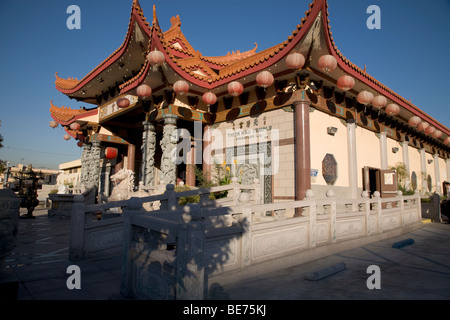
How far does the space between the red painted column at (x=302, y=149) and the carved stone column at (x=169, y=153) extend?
14.0 feet

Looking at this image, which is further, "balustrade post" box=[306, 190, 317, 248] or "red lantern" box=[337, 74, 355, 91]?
"red lantern" box=[337, 74, 355, 91]

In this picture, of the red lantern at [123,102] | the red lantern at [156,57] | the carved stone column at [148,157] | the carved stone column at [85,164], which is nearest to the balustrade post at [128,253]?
the red lantern at [156,57]

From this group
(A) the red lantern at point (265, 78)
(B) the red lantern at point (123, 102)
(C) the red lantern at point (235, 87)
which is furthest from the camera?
(B) the red lantern at point (123, 102)

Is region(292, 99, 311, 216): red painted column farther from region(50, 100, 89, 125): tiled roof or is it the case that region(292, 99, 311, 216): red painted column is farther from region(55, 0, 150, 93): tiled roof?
region(50, 100, 89, 125): tiled roof

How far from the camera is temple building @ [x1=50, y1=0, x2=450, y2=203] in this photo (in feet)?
27.2

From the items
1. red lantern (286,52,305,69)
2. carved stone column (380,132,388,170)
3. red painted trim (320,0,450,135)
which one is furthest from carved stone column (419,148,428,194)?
red lantern (286,52,305,69)

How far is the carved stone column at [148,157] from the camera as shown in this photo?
1076 centimetres

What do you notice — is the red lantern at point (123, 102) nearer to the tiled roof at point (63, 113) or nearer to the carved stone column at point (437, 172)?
the tiled roof at point (63, 113)

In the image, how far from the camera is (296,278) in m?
3.85

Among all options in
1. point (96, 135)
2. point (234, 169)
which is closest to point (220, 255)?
point (234, 169)

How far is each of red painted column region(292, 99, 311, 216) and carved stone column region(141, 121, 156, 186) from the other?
18.5 ft

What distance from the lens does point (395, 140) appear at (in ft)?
45.4
